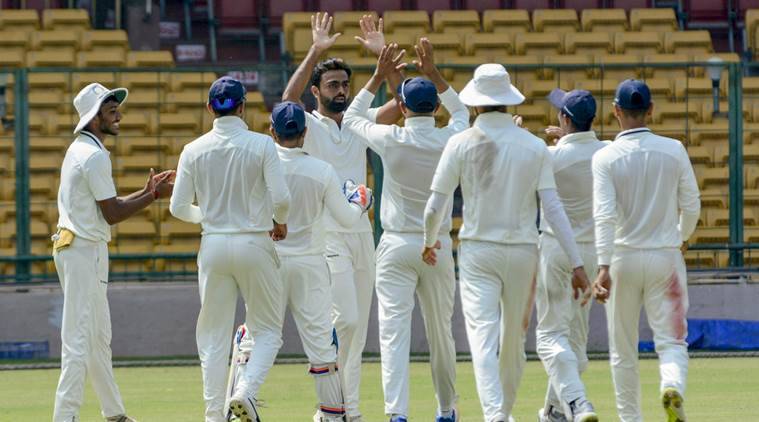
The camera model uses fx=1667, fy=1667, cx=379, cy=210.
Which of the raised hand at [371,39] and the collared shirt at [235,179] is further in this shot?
the raised hand at [371,39]

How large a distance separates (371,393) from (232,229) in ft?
11.9

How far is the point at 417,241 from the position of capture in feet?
33.2

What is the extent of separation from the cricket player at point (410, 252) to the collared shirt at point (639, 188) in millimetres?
1076

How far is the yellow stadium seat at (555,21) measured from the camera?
2023 centimetres

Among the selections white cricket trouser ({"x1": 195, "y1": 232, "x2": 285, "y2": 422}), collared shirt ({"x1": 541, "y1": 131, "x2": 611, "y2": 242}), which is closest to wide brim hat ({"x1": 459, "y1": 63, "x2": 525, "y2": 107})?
collared shirt ({"x1": 541, "y1": 131, "x2": 611, "y2": 242})

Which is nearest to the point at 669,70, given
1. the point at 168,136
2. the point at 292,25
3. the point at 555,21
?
the point at 555,21

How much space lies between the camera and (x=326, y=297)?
10039mm

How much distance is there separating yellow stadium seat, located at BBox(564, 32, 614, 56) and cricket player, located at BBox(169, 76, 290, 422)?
34.3ft

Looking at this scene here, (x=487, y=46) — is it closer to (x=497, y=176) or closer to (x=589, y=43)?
(x=589, y=43)

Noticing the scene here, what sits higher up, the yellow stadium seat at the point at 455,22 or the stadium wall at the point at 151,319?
the yellow stadium seat at the point at 455,22

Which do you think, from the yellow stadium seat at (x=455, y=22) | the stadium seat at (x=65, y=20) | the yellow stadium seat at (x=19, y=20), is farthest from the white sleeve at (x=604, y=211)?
the yellow stadium seat at (x=19, y=20)

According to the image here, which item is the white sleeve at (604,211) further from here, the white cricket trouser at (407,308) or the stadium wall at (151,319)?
the stadium wall at (151,319)

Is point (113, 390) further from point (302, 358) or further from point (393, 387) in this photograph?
point (302, 358)

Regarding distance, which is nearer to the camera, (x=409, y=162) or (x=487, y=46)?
(x=409, y=162)
